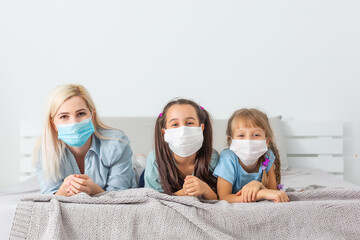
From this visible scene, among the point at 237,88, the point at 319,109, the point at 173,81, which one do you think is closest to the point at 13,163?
the point at 173,81

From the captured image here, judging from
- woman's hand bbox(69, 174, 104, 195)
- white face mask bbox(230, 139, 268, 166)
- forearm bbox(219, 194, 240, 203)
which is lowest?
forearm bbox(219, 194, 240, 203)

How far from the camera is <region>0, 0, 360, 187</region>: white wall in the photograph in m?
2.71

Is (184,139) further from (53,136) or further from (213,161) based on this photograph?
(53,136)

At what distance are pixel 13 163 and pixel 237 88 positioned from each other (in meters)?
1.65

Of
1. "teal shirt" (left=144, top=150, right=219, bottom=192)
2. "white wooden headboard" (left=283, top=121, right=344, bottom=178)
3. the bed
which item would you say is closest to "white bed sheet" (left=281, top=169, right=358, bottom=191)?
"white wooden headboard" (left=283, top=121, right=344, bottom=178)

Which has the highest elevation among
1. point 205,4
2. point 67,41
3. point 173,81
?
point 205,4

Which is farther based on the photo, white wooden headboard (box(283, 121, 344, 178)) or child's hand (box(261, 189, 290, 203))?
white wooden headboard (box(283, 121, 344, 178))

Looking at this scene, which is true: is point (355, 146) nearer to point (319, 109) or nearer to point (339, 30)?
point (319, 109)

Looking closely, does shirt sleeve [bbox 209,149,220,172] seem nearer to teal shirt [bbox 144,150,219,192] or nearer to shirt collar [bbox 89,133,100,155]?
teal shirt [bbox 144,150,219,192]

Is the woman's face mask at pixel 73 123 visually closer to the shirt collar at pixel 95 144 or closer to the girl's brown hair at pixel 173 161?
the shirt collar at pixel 95 144

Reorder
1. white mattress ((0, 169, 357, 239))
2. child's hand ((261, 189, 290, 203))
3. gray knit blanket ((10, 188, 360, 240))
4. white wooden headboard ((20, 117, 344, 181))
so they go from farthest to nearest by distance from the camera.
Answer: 1. white wooden headboard ((20, 117, 344, 181))
2. white mattress ((0, 169, 357, 239))
3. child's hand ((261, 189, 290, 203))
4. gray knit blanket ((10, 188, 360, 240))

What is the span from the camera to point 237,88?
272cm

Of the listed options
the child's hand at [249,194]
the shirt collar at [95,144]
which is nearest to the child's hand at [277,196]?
the child's hand at [249,194]

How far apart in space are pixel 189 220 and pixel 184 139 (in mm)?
383
